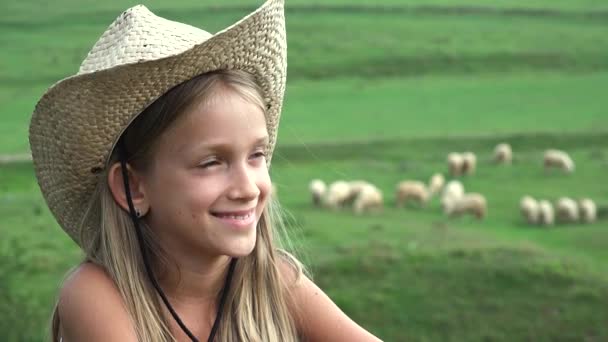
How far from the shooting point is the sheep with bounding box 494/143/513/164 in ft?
31.0

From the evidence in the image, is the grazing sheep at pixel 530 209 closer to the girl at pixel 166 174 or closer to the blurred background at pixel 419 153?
the blurred background at pixel 419 153

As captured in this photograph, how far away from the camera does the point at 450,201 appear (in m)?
8.48

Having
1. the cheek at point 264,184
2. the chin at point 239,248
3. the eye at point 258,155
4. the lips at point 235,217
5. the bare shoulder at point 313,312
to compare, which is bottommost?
the bare shoulder at point 313,312

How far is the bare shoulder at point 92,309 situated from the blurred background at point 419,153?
9.69 feet

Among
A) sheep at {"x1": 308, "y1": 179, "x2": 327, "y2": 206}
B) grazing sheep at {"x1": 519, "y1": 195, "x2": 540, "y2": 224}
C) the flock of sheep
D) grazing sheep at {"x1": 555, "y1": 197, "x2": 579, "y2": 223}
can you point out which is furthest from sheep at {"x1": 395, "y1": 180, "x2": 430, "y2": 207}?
grazing sheep at {"x1": 555, "y1": 197, "x2": 579, "y2": 223}

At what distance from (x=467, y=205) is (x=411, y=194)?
50cm

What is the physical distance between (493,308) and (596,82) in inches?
191

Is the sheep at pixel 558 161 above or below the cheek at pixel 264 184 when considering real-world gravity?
below

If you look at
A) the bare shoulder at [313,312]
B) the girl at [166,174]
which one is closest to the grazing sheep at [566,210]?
the bare shoulder at [313,312]

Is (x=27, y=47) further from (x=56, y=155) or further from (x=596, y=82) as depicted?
(x=56, y=155)

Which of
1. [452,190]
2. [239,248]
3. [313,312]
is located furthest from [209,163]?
[452,190]

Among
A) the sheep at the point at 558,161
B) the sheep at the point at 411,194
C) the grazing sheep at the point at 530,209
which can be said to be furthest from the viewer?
the sheep at the point at 558,161

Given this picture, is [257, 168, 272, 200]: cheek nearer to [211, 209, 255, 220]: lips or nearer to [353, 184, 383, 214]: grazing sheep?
[211, 209, 255, 220]: lips

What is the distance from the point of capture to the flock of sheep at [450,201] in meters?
8.02
